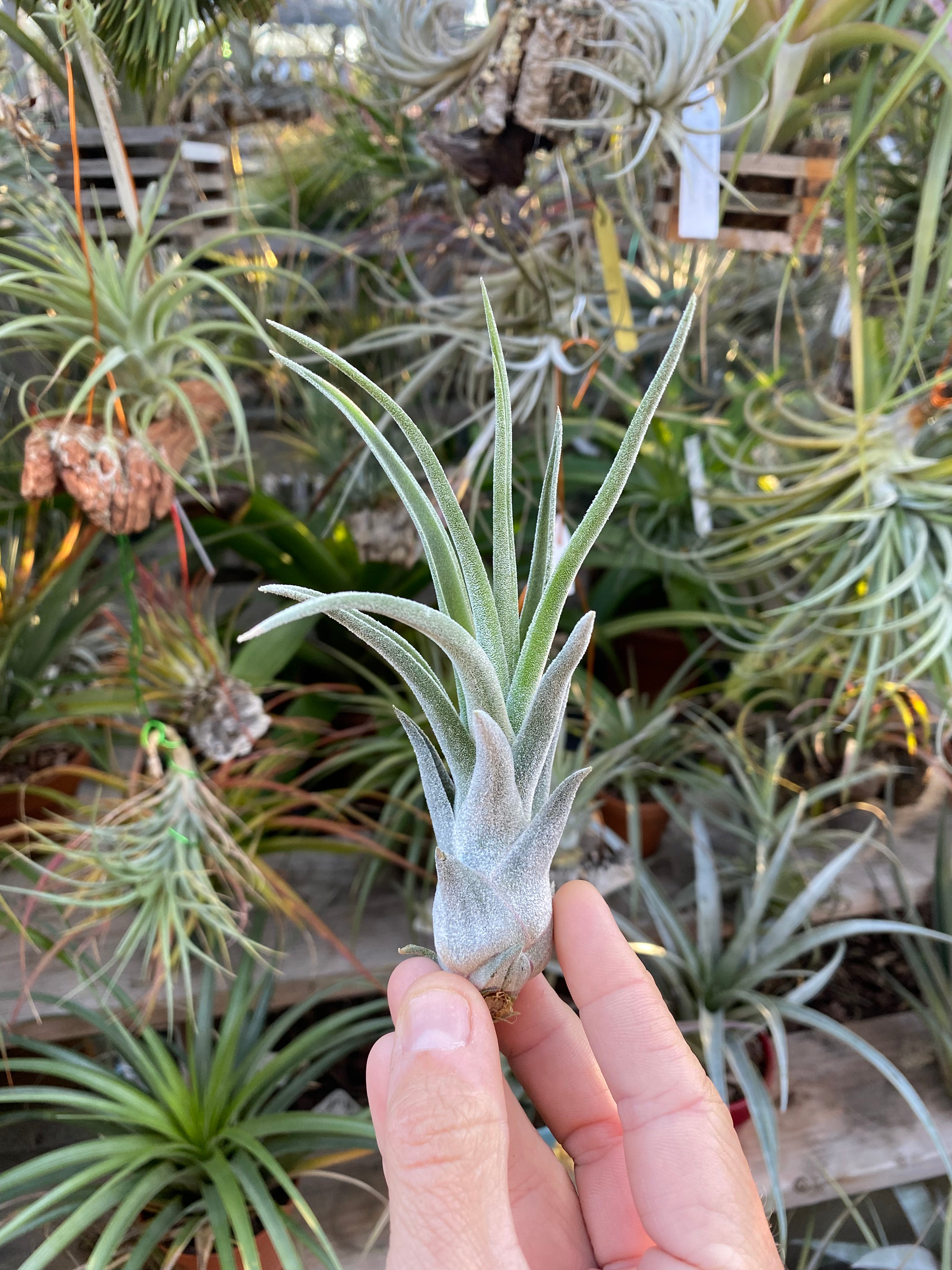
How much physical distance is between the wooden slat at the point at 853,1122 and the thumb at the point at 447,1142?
547 mm

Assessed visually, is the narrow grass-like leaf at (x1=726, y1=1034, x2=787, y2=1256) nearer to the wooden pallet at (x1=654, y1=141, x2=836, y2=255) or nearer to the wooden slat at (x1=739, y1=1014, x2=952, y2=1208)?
the wooden slat at (x1=739, y1=1014, x2=952, y2=1208)

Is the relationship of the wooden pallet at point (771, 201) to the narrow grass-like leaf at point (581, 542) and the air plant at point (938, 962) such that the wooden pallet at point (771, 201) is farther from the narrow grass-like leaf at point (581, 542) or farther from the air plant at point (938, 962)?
the air plant at point (938, 962)

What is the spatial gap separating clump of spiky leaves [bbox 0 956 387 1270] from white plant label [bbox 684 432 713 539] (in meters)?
0.63

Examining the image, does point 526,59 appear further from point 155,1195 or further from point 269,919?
point 155,1195

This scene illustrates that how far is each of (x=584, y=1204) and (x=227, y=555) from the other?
111cm

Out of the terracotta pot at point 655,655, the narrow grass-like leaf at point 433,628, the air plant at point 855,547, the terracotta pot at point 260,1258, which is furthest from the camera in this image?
the terracotta pot at point 655,655

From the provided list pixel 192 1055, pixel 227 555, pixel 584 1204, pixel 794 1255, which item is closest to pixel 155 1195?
pixel 192 1055

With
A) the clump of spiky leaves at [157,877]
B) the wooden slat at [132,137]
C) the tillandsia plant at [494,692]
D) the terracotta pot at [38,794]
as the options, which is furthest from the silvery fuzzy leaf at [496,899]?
the wooden slat at [132,137]

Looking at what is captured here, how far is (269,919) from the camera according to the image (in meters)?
0.84

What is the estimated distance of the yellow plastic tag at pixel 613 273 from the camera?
75cm

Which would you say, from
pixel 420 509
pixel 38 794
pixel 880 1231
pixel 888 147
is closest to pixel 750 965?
pixel 880 1231

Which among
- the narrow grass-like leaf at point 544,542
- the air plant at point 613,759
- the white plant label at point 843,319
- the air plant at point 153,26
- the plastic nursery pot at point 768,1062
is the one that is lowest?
the plastic nursery pot at point 768,1062

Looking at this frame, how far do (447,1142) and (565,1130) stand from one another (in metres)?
0.24

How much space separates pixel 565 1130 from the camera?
0.54 metres
